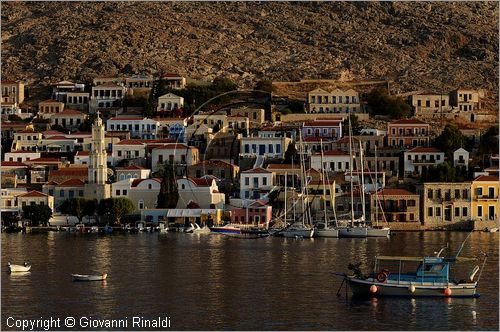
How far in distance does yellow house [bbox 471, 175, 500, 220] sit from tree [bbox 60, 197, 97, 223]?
18071mm

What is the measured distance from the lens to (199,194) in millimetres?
77375

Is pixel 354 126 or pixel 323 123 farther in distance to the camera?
pixel 354 126

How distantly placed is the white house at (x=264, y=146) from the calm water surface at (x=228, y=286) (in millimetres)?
22201

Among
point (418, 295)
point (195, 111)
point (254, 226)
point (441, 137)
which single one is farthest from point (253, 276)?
A: point (195, 111)

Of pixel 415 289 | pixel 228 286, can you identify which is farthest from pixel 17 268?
pixel 415 289

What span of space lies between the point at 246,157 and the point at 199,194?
10353mm

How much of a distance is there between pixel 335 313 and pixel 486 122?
61633mm

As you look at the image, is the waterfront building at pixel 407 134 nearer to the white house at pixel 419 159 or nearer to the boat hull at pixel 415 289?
the white house at pixel 419 159

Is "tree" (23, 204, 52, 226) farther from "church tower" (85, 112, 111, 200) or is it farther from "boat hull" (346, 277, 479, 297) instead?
"boat hull" (346, 277, 479, 297)

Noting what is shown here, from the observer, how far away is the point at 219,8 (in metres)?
134

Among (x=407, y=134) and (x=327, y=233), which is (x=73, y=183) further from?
(x=407, y=134)

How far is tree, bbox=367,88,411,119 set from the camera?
99.3m

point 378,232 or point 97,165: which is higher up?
point 97,165

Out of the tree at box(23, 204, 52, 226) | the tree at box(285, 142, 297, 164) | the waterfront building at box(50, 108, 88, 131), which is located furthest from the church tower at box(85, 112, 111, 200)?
the waterfront building at box(50, 108, 88, 131)
